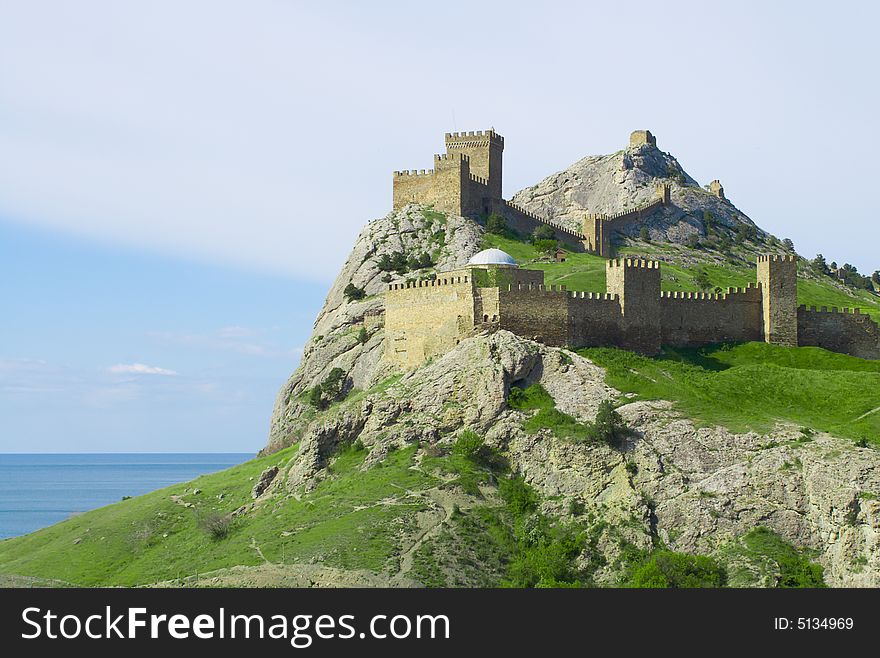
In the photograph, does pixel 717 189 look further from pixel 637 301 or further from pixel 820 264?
pixel 637 301

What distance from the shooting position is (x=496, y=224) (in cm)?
10619

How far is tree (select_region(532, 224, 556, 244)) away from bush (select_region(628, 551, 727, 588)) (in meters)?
53.9

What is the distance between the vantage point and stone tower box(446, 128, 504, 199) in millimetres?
110812

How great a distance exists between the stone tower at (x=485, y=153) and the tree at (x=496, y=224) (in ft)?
12.6

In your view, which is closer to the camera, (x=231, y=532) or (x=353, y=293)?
(x=231, y=532)

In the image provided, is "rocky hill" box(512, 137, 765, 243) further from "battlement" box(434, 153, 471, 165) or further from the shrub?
the shrub

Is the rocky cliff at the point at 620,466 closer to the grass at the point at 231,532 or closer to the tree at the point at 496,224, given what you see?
the grass at the point at 231,532

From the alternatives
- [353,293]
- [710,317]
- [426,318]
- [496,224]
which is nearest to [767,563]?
[710,317]

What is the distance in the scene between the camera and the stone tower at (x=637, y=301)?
74875mm

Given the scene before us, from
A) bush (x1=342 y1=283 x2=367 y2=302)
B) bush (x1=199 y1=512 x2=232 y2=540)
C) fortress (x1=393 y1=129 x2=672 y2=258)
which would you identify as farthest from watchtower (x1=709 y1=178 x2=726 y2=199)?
bush (x1=199 y1=512 x2=232 y2=540)

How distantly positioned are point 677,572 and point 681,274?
194 ft

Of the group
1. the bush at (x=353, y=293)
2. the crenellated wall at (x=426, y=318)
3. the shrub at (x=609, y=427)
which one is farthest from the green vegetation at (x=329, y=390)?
the shrub at (x=609, y=427)

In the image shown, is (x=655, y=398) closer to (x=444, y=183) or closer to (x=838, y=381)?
(x=838, y=381)

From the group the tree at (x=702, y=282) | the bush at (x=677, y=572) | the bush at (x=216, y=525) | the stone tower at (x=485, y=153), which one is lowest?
the bush at (x=677, y=572)
